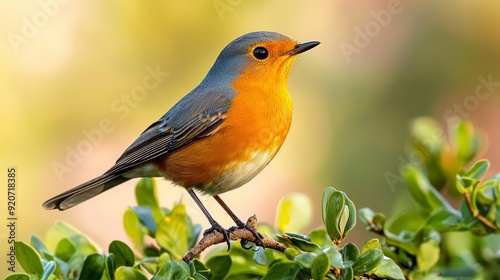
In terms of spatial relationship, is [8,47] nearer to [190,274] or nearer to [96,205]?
[96,205]

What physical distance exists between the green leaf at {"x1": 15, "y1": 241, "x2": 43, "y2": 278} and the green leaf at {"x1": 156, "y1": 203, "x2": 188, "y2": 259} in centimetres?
41

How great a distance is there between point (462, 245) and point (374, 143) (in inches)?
101

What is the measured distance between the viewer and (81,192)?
324cm

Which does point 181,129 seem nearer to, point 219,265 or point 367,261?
point 219,265

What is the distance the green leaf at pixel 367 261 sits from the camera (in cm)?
185

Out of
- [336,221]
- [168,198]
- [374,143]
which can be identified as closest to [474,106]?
[374,143]

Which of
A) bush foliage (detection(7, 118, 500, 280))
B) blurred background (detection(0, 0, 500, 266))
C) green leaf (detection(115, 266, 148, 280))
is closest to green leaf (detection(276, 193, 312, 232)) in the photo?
bush foliage (detection(7, 118, 500, 280))

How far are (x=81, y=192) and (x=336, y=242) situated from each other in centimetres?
154

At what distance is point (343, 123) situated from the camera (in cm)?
527

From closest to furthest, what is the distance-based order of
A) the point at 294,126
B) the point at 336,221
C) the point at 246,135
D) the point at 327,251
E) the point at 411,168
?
the point at 327,251 → the point at 336,221 → the point at 411,168 → the point at 246,135 → the point at 294,126

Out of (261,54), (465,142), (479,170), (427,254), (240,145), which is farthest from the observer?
(261,54)

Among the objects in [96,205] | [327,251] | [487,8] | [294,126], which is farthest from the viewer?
[487,8]

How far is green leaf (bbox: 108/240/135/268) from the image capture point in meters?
2.13

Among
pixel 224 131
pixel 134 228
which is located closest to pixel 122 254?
pixel 134 228
